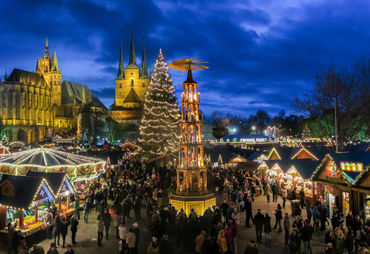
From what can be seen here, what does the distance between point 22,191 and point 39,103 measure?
7944 centimetres

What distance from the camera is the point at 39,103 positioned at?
81.4 m

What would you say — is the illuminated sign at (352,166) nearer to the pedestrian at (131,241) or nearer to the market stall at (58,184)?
the pedestrian at (131,241)

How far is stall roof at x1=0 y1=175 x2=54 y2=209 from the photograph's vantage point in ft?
35.2

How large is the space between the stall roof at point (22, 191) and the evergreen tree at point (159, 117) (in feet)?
71.3

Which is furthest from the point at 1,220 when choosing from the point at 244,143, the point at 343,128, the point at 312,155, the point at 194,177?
the point at 244,143

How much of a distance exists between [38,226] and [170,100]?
26.3 meters

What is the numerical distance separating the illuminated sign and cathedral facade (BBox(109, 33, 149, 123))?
2739 inches

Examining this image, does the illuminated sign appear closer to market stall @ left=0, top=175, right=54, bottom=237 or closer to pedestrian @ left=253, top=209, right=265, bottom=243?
pedestrian @ left=253, top=209, right=265, bottom=243

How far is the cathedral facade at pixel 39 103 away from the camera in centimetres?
7462

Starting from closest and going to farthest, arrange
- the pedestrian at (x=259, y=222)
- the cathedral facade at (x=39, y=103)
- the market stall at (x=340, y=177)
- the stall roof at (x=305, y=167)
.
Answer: the pedestrian at (x=259, y=222)
the market stall at (x=340, y=177)
the stall roof at (x=305, y=167)
the cathedral facade at (x=39, y=103)

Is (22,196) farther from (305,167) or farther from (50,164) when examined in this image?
(305,167)

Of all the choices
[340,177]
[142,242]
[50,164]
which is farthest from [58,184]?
[340,177]

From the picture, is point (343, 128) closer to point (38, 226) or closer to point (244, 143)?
point (38, 226)

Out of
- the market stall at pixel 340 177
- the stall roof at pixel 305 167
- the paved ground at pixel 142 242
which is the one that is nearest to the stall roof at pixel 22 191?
the paved ground at pixel 142 242
